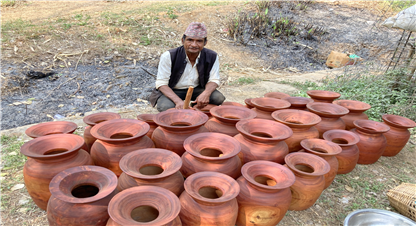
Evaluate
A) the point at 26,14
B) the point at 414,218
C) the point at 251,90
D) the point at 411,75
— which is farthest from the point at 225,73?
the point at 26,14

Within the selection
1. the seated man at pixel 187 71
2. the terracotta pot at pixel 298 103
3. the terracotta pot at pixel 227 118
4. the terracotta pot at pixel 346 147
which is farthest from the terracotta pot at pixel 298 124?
the seated man at pixel 187 71

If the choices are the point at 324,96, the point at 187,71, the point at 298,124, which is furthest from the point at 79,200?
the point at 324,96

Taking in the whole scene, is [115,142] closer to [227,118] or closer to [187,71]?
[227,118]

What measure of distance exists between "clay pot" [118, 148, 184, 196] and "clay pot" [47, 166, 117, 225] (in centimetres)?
16

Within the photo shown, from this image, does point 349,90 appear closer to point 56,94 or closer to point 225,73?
point 225,73

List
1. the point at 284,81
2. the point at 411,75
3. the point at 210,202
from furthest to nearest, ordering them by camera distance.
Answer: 1. the point at 284,81
2. the point at 411,75
3. the point at 210,202

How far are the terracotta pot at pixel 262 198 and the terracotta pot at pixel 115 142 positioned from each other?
1030 millimetres

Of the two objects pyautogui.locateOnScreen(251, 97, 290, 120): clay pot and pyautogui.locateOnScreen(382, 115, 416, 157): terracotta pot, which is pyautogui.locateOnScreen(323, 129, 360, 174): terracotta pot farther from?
pyautogui.locateOnScreen(382, 115, 416, 157): terracotta pot

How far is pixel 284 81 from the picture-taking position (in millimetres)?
7109

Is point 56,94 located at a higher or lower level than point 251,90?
lower

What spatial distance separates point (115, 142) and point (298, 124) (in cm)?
197

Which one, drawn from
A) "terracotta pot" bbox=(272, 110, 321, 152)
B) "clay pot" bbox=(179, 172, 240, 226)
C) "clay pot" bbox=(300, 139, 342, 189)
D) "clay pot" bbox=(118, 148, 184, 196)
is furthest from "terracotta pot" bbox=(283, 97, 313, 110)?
"clay pot" bbox=(118, 148, 184, 196)

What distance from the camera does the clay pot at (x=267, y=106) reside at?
3299mm

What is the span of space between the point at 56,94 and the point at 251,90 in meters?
4.51
